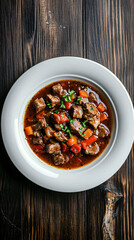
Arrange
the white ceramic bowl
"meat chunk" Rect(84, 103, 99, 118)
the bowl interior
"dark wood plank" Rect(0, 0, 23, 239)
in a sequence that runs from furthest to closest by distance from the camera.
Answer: "dark wood plank" Rect(0, 0, 23, 239), "meat chunk" Rect(84, 103, 99, 118), the bowl interior, the white ceramic bowl

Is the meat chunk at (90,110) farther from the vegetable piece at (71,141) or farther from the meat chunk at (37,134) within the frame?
the meat chunk at (37,134)

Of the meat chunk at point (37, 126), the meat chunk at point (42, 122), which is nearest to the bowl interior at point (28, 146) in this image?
the meat chunk at point (37, 126)

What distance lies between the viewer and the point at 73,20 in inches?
164

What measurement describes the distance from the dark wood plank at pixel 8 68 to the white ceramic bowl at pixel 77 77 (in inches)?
17.4

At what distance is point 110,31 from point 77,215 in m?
3.46

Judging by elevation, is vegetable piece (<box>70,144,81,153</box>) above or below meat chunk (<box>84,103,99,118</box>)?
below

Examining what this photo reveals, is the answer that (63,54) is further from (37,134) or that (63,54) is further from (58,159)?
(58,159)

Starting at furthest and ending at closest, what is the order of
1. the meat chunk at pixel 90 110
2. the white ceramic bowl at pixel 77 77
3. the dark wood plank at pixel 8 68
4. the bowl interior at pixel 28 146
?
the dark wood plank at pixel 8 68 < the meat chunk at pixel 90 110 < the bowl interior at pixel 28 146 < the white ceramic bowl at pixel 77 77

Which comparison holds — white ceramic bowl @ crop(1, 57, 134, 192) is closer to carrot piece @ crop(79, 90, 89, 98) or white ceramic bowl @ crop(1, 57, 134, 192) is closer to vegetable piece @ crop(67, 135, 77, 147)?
carrot piece @ crop(79, 90, 89, 98)

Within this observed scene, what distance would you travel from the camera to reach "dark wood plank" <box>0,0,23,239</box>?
13.5 feet

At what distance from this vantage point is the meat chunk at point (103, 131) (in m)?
4.00

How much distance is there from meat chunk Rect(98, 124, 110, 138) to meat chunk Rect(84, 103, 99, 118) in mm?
241

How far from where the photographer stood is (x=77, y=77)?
12.8 feet

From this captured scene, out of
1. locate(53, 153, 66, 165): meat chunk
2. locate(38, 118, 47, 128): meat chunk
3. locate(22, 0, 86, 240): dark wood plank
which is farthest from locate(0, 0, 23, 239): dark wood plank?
locate(38, 118, 47, 128): meat chunk
